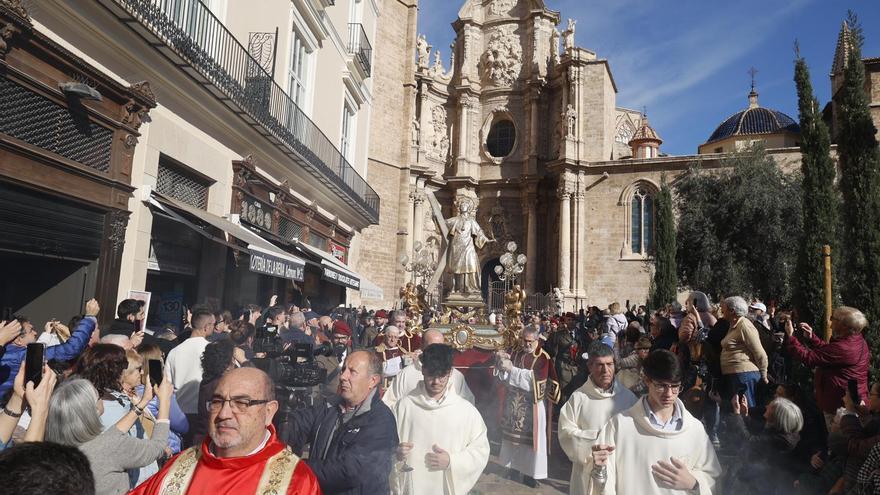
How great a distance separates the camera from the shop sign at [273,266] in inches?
348

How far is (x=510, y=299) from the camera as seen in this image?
34.3ft

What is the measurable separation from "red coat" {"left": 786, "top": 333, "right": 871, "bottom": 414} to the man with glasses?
2682mm

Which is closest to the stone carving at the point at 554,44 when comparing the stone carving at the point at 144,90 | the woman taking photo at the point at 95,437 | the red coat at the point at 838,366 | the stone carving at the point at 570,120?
the stone carving at the point at 570,120

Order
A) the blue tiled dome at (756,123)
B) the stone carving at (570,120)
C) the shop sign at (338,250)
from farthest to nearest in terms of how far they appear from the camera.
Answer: the blue tiled dome at (756,123) → the stone carving at (570,120) → the shop sign at (338,250)

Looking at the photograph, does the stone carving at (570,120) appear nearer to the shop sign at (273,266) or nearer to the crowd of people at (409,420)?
the shop sign at (273,266)

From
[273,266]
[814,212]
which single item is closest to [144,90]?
[273,266]

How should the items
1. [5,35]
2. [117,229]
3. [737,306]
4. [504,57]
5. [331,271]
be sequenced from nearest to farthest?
1. [5,35]
2. [737,306]
3. [117,229]
4. [331,271]
5. [504,57]

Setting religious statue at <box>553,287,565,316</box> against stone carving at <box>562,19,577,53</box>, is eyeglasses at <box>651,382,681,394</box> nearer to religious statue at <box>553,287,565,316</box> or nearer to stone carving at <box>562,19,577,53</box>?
religious statue at <box>553,287,565,316</box>

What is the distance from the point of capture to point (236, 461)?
7.64ft

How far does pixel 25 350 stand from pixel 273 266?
17.0 feet

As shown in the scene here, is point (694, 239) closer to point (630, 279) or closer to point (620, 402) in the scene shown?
point (630, 279)

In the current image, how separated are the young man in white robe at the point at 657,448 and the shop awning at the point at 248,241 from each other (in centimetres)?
667

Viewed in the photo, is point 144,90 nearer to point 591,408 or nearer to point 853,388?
point 591,408

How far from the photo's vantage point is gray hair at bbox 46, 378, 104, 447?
8.87ft
